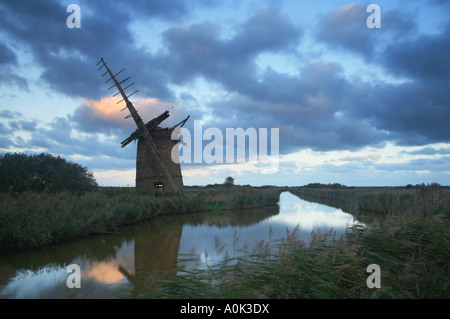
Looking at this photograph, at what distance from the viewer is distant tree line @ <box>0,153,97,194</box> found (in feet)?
40.5

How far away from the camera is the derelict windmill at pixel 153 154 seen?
1812cm

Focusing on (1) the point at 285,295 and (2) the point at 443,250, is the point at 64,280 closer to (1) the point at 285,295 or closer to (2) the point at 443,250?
(1) the point at 285,295

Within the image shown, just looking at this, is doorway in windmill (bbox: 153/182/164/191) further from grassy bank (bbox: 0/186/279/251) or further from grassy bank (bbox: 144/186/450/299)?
grassy bank (bbox: 144/186/450/299)

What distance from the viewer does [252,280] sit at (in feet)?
11.6

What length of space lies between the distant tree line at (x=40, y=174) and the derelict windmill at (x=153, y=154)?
3.90m

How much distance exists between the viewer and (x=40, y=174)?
13312mm

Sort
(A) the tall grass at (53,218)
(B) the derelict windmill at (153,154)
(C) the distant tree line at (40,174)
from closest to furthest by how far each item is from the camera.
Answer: (A) the tall grass at (53,218) < (C) the distant tree line at (40,174) < (B) the derelict windmill at (153,154)
